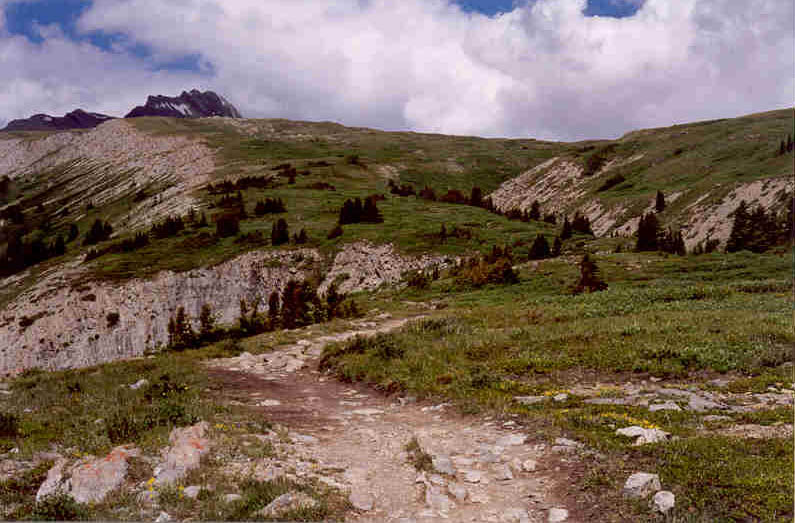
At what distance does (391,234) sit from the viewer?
147 feet

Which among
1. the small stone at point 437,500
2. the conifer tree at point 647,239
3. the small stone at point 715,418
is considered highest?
the conifer tree at point 647,239

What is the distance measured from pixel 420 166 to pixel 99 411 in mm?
96647

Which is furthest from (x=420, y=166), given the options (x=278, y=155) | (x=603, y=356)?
(x=603, y=356)

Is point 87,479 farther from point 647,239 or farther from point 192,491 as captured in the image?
point 647,239

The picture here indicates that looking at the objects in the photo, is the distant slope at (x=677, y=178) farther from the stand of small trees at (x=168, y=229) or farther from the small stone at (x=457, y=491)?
the stand of small trees at (x=168, y=229)

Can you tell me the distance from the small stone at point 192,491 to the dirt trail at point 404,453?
68.3 inches

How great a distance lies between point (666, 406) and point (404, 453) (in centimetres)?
493

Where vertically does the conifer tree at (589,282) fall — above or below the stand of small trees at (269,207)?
below

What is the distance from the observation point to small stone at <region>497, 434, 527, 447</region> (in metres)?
8.04

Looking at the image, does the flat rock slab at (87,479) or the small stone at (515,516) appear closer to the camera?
the small stone at (515,516)

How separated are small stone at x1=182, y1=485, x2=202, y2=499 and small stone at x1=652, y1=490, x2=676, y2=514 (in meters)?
5.55

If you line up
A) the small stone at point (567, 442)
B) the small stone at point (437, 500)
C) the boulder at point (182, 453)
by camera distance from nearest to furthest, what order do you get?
the small stone at point (437, 500), the boulder at point (182, 453), the small stone at point (567, 442)

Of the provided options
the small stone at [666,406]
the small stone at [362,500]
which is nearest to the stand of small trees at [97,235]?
the small stone at [362,500]

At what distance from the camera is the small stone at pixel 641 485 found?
18.7ft
